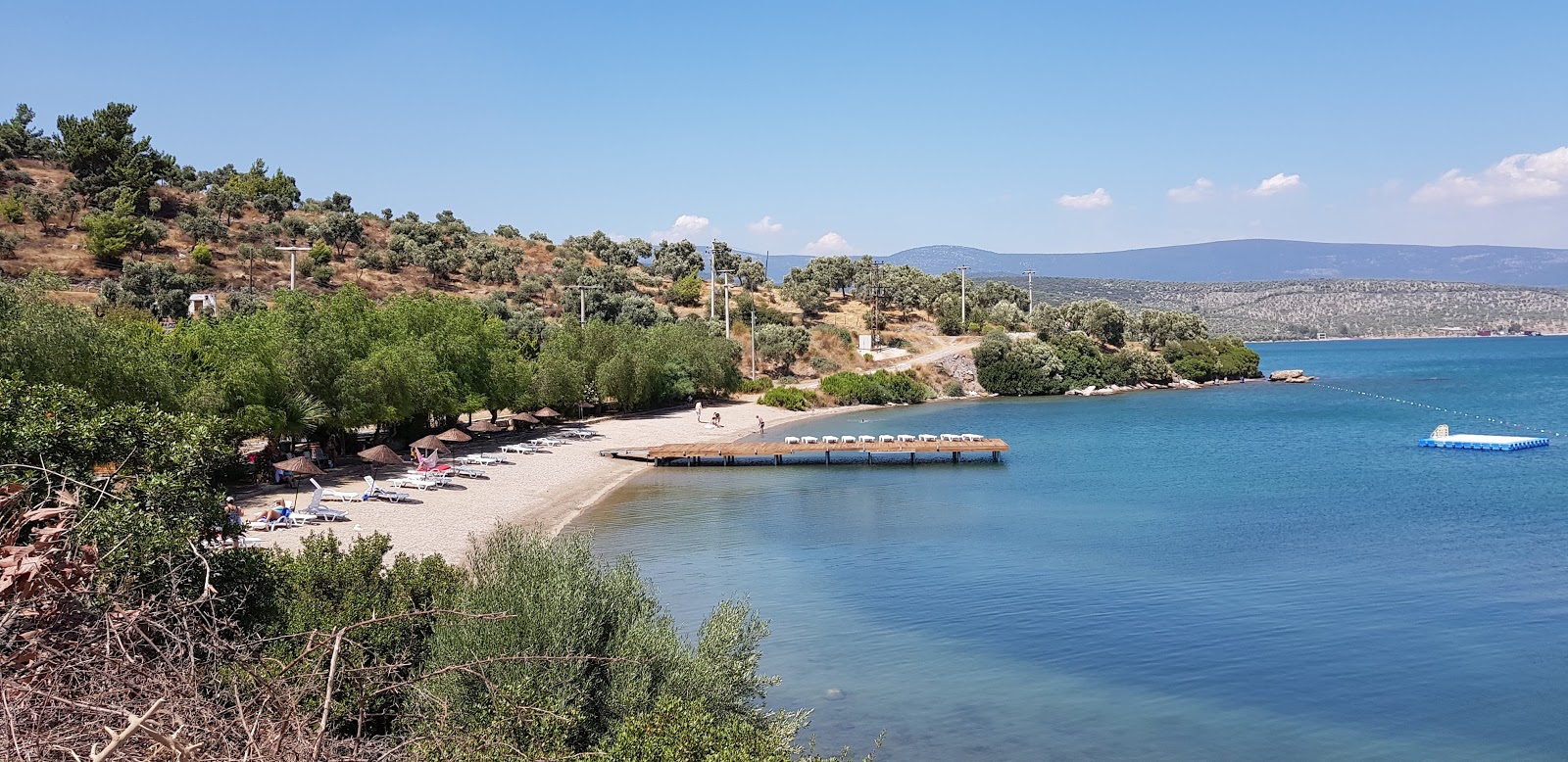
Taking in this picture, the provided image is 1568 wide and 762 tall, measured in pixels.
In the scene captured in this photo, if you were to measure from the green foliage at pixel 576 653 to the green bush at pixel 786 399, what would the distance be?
2175 inches

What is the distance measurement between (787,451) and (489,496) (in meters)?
17.4

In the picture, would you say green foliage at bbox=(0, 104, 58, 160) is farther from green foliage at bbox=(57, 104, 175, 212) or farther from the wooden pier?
the wooden pier

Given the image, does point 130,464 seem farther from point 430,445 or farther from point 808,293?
point 808,293

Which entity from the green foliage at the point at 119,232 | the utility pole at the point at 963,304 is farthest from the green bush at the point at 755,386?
the green foliage at the point at 119,232

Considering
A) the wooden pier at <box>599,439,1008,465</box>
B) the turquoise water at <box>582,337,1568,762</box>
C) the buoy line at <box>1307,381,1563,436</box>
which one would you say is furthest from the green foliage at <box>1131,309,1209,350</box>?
the wooden pier at <box>599,439,1008,465</box>

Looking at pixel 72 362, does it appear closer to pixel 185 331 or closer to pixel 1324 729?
pixel 185 331

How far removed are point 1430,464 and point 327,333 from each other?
44788 mm

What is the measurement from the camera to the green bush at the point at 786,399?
7081 centimetres

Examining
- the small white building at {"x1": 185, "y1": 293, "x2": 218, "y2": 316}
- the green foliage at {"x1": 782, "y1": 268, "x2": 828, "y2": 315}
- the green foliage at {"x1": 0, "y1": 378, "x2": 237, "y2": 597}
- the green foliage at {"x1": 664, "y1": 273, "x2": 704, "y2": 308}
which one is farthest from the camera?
the green foliage at {"x1": 782, "y1": 268, "x2": 828, "y2": 315}

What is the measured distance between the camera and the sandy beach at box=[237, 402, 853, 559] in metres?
27.5

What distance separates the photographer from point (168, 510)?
12812 millimetres

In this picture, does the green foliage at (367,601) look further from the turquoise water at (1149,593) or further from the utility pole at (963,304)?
the utility pole at (963,304)

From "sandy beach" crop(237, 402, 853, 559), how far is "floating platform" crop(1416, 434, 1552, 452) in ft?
112

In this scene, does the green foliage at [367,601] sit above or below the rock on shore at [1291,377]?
above
